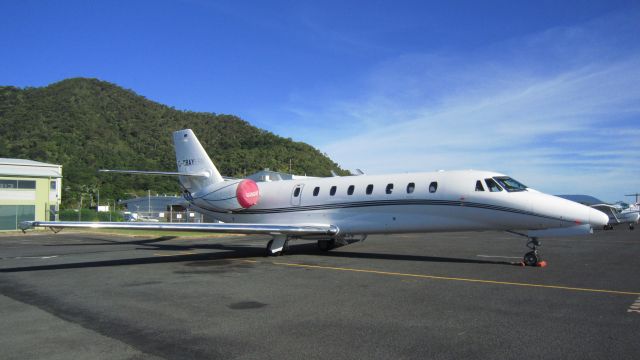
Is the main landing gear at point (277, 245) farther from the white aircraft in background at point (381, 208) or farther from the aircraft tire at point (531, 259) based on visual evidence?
the aircraft tire at point (531, 259)

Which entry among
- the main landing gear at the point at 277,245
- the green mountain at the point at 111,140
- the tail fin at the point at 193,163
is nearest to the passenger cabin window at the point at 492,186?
the main landing gear at the point at 277,245

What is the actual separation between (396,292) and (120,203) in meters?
81.9

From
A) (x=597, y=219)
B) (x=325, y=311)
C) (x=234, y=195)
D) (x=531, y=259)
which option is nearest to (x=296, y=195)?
(x=234, y=195)

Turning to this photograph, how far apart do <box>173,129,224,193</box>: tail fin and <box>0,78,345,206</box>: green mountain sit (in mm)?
64526

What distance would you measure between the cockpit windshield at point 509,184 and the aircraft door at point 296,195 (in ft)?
24.8

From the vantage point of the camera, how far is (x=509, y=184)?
14.0 m

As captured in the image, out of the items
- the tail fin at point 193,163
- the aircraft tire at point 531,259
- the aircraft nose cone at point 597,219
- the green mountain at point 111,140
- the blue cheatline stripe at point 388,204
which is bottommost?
the aircraft tire at point 531,259

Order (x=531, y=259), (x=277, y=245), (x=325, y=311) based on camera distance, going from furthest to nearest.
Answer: (x=277, y=245)
(x=531, y=259)
(x=325, y=311)

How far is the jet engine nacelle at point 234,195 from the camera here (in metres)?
19.6

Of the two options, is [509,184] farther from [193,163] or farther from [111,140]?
[111,140]

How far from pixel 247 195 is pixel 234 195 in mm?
654

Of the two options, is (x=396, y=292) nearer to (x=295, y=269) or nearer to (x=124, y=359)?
(x=295, y=269)

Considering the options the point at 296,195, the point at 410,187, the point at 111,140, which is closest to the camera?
the point at 410,187

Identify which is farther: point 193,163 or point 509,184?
point 193,163
